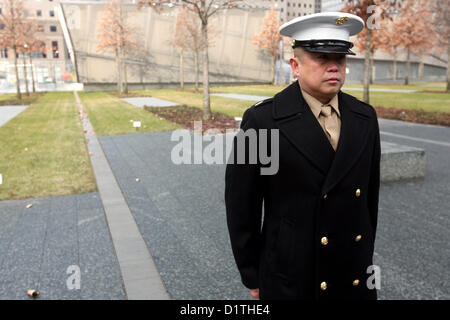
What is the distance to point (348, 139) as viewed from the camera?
A: 7.08 feet

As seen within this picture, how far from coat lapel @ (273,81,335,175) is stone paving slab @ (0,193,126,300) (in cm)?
275

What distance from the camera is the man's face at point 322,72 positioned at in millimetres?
2061

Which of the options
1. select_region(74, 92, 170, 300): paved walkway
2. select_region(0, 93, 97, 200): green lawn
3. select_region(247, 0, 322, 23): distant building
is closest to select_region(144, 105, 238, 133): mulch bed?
select_region(0, 93, 97, 200): green lawn

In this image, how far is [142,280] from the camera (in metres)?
4.38

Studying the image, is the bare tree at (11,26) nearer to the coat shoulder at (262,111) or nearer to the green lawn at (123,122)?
the green lawn at (123,122)

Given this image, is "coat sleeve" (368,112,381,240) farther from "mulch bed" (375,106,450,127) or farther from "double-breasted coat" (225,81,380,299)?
"mulch bed" (375,106,450,127)

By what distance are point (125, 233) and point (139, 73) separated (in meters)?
47.9

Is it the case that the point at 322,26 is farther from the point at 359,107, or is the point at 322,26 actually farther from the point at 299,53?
the point at 359,107

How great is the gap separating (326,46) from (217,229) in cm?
410

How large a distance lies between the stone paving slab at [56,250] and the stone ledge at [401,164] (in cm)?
530

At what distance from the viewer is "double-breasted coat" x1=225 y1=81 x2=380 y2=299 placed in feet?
7.01

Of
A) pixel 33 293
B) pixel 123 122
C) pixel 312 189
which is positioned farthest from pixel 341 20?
pixel 123 122
